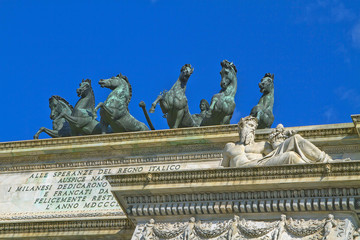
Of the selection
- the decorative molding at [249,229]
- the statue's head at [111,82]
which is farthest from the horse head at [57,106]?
the decorative molding at [249,229]

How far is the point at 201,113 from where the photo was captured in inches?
1262

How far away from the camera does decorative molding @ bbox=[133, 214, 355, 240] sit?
18.9 meters

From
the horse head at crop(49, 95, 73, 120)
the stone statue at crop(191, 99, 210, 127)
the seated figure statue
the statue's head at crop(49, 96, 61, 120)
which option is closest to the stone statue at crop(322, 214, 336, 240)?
the seated figure statue

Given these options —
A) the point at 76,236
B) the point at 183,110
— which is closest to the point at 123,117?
the point at 183,110

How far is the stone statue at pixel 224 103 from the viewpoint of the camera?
96.5 feet

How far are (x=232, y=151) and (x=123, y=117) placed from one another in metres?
9.14

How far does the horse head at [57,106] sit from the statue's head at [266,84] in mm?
6434

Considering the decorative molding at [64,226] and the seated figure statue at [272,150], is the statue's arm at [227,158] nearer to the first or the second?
the seated figure statue at [272,150]

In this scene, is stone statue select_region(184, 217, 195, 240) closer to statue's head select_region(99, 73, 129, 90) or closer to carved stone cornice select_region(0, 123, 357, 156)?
carved stone cornice select_region(0, 123, 357, 156)

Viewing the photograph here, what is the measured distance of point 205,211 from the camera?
20125 millimetres

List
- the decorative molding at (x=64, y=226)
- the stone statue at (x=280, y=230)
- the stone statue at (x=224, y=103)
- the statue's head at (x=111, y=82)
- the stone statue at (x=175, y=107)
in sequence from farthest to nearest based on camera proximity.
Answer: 1. the statue's head at (x=111, y=82)
2. the stone statue at (x=175, y=107)
3. the stone statue at (x=224, y=103)
4. the decorative molding at (x=64, y=226)
5. the stone statue at (x=280, y=230)

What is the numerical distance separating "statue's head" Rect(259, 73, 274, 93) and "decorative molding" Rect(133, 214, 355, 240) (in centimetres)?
1026

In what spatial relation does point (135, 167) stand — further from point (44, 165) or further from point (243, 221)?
point (243, 221)

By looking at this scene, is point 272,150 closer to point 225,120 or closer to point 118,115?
point 225,120
